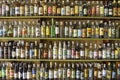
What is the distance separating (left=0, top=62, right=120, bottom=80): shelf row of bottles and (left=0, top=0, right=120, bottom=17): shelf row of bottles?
0.55 metres

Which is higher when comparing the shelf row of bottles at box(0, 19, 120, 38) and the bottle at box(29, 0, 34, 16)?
the bottle at box(29, 0, 34, 16)

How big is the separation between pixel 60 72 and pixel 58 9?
0.67 m

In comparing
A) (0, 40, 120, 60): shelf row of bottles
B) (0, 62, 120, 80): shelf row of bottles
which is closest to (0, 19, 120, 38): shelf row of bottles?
(0, 40, 120, 60): shelf row of bottles

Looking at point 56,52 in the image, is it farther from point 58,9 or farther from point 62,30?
point 58,9

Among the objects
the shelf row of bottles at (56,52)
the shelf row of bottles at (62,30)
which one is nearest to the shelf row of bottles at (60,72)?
the shelf row of bottles at (56,52)

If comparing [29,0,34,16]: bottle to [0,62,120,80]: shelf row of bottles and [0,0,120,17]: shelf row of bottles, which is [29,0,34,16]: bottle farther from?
[0,62,120,80]: shelf row of bottles

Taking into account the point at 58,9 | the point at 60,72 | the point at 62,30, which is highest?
the point at 58,9

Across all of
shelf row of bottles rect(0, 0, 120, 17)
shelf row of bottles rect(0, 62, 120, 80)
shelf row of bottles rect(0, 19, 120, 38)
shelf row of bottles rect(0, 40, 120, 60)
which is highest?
shelf row of bottles rect(0, 0, 120, 17)

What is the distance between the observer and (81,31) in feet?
7.97

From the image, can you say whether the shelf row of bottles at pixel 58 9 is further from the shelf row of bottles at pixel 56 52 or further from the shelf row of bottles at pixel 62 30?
the shelf row of bottles at pixel 56 52

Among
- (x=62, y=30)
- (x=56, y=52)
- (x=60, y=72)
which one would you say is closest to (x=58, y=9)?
(x=62, y=30)

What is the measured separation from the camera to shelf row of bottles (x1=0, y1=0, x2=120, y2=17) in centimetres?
243

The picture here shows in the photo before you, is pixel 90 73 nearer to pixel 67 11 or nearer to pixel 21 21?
pixel 67 11

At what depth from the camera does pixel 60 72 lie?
2.40 m
